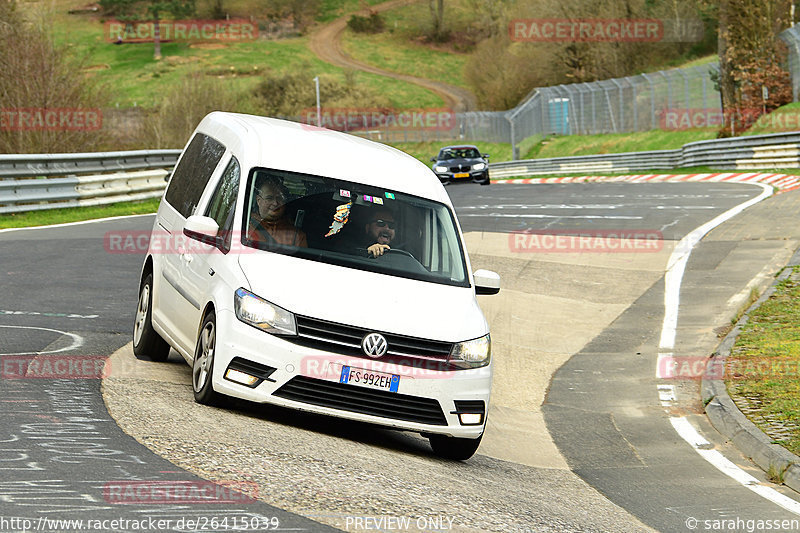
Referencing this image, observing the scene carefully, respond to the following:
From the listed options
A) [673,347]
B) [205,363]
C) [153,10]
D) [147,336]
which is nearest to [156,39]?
[153,10]

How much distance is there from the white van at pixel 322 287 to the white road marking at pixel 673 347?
2097 mm

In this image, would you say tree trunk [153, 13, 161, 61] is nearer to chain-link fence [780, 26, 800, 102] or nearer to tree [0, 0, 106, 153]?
chain-link fence [780, 26, 800, 102]

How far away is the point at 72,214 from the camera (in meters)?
23.1

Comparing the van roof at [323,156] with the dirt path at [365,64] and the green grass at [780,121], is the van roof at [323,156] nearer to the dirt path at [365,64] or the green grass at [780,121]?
the green grass at [780,121]

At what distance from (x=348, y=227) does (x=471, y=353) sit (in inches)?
56.9

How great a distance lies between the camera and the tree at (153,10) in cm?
13550

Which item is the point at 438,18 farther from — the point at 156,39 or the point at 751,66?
the point at 751,66

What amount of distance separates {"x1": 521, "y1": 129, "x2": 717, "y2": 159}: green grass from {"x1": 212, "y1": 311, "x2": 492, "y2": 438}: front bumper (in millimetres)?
42151

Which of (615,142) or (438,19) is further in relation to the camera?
(438,19)

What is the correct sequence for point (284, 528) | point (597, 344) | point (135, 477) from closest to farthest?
point (284, 528) < point (135, 477) < point (597, 344)

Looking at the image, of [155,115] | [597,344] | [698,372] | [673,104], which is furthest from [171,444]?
[673,104]

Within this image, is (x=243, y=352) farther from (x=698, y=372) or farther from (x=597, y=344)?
(x=597, y=344)

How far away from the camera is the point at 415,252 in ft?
28.1

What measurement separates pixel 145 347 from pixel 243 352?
2541 millimetres
